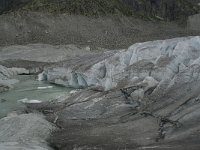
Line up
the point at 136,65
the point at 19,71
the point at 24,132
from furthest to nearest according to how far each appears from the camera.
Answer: the point at 19,71 → the point at 136,65 → the point at 24,132

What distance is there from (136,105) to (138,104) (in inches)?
4.3

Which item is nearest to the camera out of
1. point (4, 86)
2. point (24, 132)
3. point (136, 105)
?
point (24, 132)

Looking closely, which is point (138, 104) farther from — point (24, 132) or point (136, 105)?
point (24, 132)

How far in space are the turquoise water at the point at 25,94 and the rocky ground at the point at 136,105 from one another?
1181 millimetres

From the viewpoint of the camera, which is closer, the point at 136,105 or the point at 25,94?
the point at 136,105

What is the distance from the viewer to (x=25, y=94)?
26.4 m

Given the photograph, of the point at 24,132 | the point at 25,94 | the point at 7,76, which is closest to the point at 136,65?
the point at 25,94

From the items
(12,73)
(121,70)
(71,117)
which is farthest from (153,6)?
(71,117)

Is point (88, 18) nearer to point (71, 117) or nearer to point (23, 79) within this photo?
point (23, 79)

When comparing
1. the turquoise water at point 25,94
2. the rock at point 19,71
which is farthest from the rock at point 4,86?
the rock at point 19,71

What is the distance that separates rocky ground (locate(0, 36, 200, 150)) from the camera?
16.1m

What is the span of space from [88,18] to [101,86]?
117 ft

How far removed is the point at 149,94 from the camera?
20.3 metres

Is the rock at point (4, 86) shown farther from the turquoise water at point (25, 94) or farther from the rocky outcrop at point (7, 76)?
the turquoise water at point (25, 94)
